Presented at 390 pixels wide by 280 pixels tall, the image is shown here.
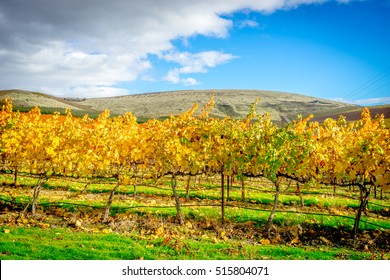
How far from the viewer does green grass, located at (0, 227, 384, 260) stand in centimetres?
920

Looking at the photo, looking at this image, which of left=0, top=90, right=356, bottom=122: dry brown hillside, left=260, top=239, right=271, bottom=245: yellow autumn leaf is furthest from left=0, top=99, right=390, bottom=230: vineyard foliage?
left=0, top=90, right=356, bottom=122: dry brown hillside

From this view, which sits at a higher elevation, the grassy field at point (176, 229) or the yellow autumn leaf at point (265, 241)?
the grassy field at point (176, 229)

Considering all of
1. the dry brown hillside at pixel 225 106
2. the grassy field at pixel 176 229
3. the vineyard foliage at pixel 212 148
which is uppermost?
the dry brown hillside at pixel 225 106

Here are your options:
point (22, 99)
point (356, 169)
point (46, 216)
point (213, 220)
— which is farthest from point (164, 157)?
point (22, 99)

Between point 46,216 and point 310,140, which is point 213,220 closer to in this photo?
point 310,140

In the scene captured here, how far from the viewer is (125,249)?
10016 millimetres

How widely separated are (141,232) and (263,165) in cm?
604

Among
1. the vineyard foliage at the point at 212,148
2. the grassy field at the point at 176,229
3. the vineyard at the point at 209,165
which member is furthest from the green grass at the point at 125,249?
the vineyard foliage at the point at 212,148

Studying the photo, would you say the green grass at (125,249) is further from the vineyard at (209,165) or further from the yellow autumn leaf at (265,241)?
the vineyard at (209,165)

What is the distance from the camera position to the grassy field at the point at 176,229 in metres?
10.0

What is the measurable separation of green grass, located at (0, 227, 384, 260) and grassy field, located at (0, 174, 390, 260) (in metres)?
0.03

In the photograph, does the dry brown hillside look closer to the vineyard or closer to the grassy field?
the grassy field

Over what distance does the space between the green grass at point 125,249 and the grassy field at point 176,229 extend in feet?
0.09

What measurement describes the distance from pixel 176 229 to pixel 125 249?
131 inches
